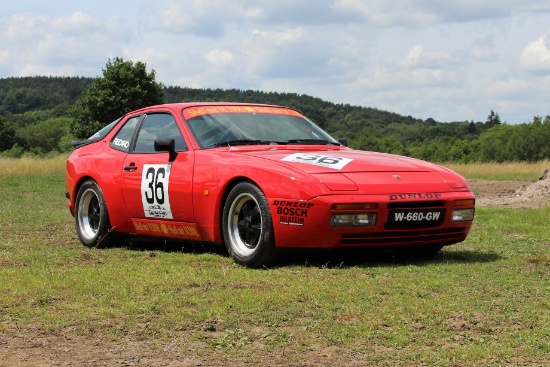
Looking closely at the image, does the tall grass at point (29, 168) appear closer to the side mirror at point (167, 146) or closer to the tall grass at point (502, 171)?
the tall grass at point (502, 171)

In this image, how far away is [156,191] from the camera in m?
8.81

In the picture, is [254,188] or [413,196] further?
[254,188]

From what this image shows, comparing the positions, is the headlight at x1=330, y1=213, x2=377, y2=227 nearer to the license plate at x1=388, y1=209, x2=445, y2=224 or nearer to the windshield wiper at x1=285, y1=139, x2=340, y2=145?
the license plate at x1=388, y1=209, x2=445, y2=224

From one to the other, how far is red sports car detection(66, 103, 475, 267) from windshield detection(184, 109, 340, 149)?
0.01 m

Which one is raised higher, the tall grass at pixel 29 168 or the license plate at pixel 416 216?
the license plate at pixel 416 216

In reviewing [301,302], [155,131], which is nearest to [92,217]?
[155,131]

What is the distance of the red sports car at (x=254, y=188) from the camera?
738 cm

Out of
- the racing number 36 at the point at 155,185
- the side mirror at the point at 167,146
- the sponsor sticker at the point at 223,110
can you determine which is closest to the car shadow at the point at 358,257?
the racing number 36 at the point at 155,185

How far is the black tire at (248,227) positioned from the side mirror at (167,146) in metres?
0.99

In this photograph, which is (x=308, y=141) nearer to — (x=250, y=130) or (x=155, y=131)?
(x=250, y=130)

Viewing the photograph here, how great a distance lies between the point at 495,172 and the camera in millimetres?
37031

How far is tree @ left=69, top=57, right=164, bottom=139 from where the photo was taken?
68.2 metres

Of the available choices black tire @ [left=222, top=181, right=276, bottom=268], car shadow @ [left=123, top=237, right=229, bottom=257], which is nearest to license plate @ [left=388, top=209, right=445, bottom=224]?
black tire @ [left=222, top=181, right=276, bottom=268]

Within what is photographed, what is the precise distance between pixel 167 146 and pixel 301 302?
3.12 metres
